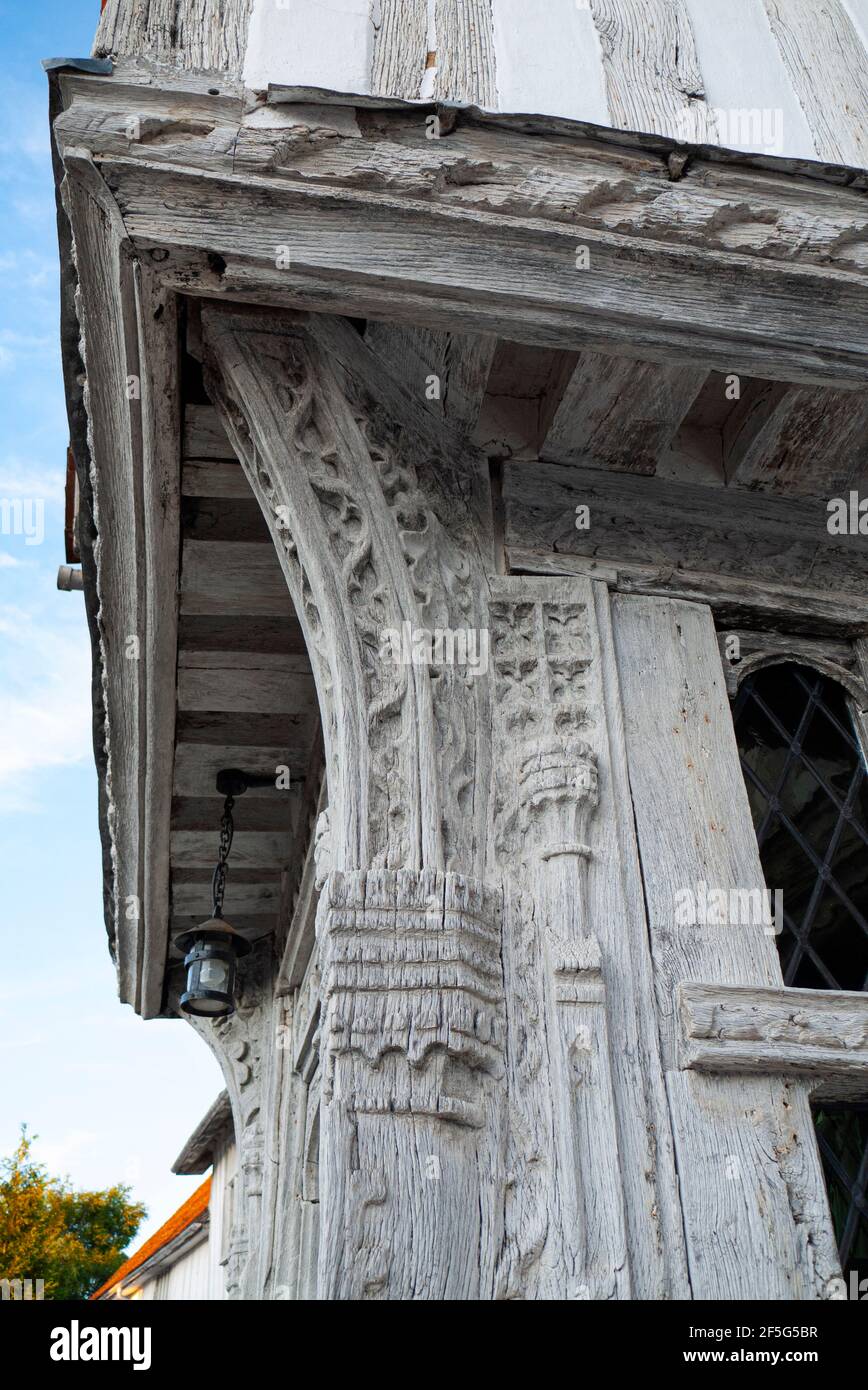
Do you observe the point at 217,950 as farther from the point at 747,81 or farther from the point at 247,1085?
the point at 747,81

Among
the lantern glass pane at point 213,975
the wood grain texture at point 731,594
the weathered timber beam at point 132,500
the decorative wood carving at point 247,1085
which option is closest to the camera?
the weathered timber beam at point 132,500

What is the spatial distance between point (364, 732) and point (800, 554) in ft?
4.45

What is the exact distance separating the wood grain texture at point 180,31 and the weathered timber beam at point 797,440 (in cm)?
149

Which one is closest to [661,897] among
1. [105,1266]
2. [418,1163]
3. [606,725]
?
[606,725]

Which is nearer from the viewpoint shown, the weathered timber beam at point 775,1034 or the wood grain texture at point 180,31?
the weathered timber beam at point 775,1034

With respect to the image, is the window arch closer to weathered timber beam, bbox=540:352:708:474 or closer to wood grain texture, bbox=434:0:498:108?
weathered timber beam, bbox=540:352:708:474

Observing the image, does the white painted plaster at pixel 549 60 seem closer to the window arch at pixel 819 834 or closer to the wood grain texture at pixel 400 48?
the wood grain texture at pixel 400 48

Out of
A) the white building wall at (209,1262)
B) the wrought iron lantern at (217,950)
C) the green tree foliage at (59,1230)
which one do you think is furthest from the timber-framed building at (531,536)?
the green tree foliage at (59,1230)

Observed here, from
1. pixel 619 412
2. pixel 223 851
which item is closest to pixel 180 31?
pixel 619 412

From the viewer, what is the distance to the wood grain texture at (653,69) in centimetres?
272

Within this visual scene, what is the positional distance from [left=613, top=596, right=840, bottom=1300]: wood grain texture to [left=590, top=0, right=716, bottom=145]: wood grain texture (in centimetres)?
114

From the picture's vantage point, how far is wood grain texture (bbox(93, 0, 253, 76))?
2369mm
